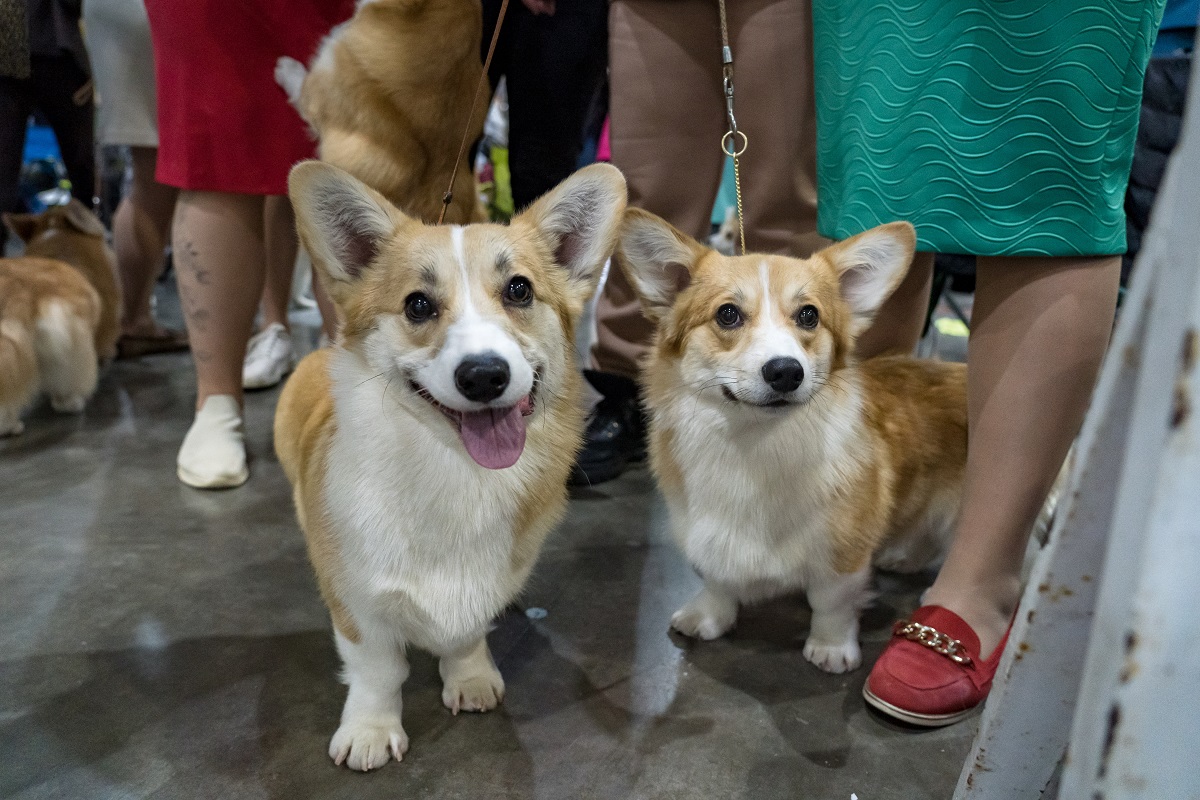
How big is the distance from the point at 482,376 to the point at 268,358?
6.82 ft

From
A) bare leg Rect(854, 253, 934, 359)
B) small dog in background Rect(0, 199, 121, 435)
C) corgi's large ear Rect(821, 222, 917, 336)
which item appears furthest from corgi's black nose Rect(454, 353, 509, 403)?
small dog in background Rect(0, 199, 121, 435)

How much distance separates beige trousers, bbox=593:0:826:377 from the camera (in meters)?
1.66

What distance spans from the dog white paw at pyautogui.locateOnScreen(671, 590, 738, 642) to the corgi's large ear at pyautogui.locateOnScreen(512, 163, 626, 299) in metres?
0.64

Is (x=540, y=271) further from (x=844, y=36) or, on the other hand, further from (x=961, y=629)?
(x=961, y=629)

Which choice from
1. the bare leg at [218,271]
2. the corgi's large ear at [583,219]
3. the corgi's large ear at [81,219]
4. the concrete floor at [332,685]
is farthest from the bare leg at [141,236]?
the corgi's large ear at [583,219]

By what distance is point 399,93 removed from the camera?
164cm

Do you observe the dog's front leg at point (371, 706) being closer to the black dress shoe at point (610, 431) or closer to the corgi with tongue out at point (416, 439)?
the corgi with tongue out at point (416, 439)

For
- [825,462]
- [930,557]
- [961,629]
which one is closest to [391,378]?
[825,462]

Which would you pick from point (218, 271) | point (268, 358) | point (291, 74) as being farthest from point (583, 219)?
point (268, 358)

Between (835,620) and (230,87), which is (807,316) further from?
(230,87)

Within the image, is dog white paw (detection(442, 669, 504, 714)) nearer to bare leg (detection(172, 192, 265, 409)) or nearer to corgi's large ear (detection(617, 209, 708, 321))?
corgi's large ear (detection(617, 209, 708, 321))

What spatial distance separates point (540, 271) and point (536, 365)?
172mm

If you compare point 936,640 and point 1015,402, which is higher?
point 1015,402

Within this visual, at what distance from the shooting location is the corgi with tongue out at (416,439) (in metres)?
1.05
